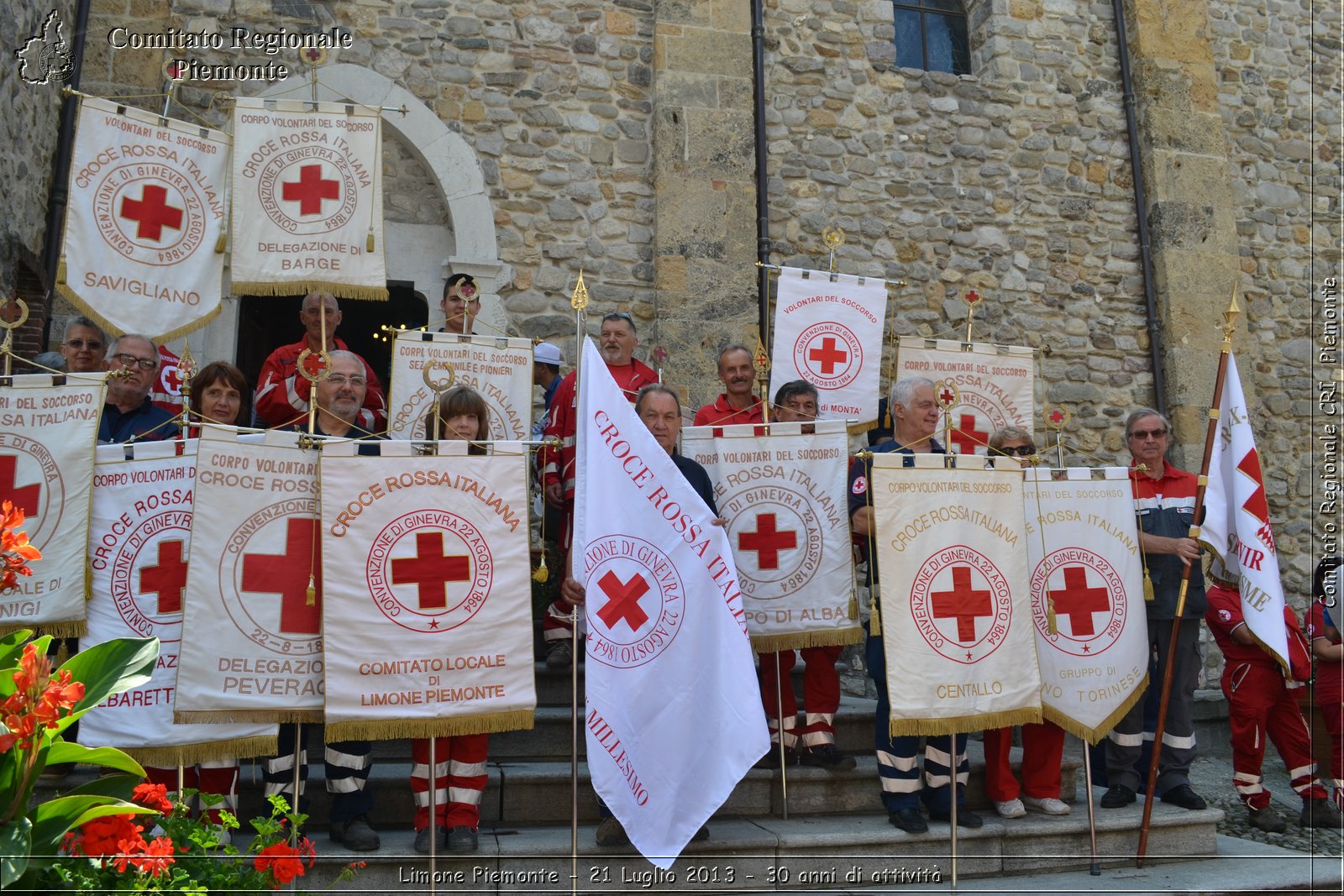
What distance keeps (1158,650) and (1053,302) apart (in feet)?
13.4

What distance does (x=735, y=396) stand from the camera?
586 cm

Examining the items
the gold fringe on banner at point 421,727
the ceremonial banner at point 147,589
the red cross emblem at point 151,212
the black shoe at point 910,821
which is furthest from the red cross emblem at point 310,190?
the black shoe at point 910,821

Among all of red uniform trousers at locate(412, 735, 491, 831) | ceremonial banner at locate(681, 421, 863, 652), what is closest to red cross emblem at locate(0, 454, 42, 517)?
red uniform trousers at locate(412, 735, 491, 831)

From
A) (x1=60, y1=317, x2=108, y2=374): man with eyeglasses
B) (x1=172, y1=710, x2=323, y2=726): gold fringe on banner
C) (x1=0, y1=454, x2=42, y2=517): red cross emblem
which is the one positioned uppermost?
(x1=60, y1=317, x2=108, y2=374): man with eyeglasses

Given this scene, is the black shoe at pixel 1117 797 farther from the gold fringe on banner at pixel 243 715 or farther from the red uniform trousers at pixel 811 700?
the gold fringe on banner at pixel 243 715

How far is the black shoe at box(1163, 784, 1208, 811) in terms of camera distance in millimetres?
4980

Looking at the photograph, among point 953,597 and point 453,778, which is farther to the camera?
point 953,597

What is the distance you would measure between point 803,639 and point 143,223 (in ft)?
12.1

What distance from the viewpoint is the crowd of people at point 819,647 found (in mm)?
4074

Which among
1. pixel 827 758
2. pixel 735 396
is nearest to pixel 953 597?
pixel 827 758

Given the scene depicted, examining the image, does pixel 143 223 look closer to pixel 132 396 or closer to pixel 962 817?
pixel 132 396

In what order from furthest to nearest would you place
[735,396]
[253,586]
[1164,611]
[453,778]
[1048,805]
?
[735,396], [1164,611], [1048,805], [453,778], [253,586]

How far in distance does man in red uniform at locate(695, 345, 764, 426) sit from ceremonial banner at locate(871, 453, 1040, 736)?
1359 millimetres

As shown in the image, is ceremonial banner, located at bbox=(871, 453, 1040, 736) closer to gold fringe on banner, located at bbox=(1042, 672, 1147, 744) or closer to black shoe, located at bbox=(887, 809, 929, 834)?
gold fringe on banner, located at bbox=(1042, 672, 1147, 744)
